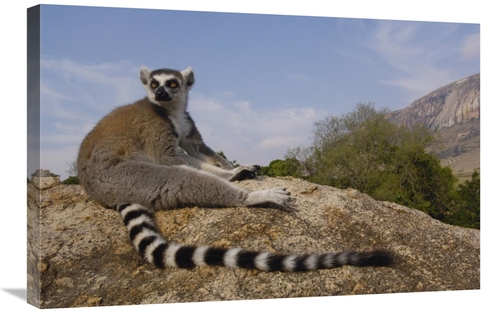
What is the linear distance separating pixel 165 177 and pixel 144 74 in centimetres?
120

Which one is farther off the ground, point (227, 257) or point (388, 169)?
point (388, 169)

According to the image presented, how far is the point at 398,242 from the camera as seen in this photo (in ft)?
18.4

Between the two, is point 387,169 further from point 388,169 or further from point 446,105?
point 446,105

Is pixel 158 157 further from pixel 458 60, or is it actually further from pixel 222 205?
pixel 458 60

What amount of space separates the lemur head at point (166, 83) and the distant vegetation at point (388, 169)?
140 centimetres

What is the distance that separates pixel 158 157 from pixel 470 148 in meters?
3.84

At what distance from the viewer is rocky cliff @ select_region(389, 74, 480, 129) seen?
6.81 meters

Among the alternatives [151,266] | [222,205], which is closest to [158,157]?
[222,205]

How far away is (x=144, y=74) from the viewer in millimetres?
A: 5832

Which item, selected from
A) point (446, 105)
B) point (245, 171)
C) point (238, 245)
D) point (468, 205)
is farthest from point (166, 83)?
point (468, 205)

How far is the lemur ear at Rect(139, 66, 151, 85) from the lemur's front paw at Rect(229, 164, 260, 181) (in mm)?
1377

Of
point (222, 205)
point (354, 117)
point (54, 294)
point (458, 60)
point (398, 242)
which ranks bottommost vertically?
point (54, 294)

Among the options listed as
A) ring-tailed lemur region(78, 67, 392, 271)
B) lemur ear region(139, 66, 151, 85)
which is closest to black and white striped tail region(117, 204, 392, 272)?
ring-tailed lemur region(78, 67, 392, 271)

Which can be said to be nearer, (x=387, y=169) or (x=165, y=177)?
(x=165, y=177)
